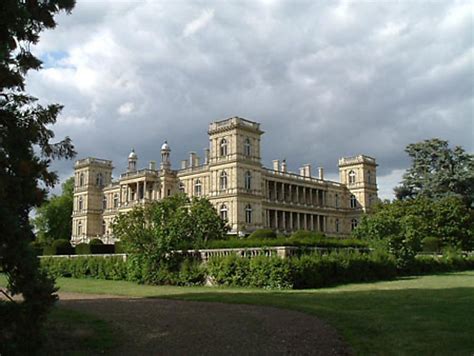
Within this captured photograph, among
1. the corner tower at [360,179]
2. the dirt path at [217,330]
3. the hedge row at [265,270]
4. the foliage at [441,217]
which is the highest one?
the corner tower at [360,179]

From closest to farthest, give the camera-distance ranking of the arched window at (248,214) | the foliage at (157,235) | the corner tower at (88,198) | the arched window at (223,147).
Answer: the foliage at (157,235) → the arched window at (248,214) → the arched window at (223,147) → the corner tower at (88,198)

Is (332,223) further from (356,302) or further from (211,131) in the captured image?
(356,302)

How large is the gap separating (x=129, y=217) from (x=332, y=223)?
54.4m

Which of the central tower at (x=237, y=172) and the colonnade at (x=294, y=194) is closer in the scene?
the central tower at (x=237, y=172)

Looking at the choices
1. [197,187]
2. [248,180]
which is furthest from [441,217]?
[197,187]

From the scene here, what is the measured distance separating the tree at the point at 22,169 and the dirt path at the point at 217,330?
1.92 m

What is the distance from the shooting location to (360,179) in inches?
3068

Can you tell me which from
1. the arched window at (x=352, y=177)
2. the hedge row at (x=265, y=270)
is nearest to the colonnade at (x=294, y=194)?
the arched window at (x=352, y=177)

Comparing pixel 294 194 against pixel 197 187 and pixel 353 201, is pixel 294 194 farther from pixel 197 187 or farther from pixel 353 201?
pixel 197 187

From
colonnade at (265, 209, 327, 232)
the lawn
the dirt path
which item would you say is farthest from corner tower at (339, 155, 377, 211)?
the dirt path

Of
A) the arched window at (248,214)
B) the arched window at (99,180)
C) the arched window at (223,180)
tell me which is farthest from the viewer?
the arched window at (99,180)

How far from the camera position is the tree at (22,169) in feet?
23.3

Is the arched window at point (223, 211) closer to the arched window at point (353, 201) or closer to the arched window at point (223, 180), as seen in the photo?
the arched window at point (223, 180)

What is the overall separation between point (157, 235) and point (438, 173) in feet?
128
